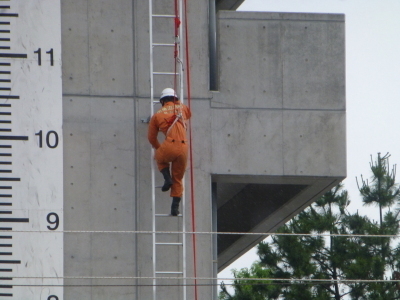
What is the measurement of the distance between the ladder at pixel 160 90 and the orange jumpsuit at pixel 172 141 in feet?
1.08

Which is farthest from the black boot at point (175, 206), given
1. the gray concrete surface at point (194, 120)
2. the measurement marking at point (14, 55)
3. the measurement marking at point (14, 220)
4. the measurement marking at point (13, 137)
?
the measurement marking at point (14, 55)

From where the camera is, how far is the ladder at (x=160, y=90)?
12961mm

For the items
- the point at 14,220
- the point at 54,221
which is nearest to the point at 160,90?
the point at 54,221

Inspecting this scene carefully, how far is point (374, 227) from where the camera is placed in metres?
29.6

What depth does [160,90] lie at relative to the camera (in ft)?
44.2

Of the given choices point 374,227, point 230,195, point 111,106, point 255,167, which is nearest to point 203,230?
point 255,167

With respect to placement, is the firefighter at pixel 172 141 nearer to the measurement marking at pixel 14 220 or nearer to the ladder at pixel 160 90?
the ladder at pixel 160 90

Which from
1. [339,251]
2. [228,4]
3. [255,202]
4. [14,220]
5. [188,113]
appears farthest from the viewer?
[339,251]

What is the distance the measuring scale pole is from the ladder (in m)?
1.13

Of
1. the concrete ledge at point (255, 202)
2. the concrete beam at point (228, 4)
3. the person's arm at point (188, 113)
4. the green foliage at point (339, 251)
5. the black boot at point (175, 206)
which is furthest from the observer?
the green foliage at point (339, 251)

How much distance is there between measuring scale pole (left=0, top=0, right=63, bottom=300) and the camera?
12.6 metres

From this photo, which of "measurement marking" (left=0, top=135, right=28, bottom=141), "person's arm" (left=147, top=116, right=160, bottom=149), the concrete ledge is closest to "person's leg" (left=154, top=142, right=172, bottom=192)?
"person's arm" (left=147, top=116, right=160, bottom=149)

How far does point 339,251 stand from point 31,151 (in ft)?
61.2

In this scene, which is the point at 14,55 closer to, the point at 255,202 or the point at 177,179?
the point at 177,179
